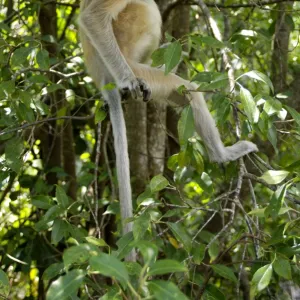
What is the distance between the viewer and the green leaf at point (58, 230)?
2.31 metres

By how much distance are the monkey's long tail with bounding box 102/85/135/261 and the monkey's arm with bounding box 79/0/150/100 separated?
0.15m

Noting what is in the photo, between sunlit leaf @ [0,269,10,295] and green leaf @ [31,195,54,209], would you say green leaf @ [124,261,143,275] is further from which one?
green leaf @ [31,195,54,209]

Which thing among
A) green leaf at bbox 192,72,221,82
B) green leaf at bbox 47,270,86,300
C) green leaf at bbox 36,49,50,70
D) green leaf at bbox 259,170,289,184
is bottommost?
green leaf at bbox 259,170,289,184

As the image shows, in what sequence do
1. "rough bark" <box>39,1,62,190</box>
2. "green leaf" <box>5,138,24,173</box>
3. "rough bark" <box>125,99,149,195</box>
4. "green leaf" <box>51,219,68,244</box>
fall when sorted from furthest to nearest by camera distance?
"rough bark" <box>39,1,62,190</box>, "rough bark" <box>125,99,149,195</box>, "green leaf" <box>5,138,24,173</box>, "green leaf" <box>51,219,68,244</box>

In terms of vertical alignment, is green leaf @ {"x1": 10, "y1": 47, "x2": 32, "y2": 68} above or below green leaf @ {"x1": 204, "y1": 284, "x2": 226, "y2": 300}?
above

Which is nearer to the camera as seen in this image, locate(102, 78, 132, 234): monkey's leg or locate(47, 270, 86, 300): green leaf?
locate(47, 270, 86, 300): green leaf

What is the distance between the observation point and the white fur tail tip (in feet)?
10.1

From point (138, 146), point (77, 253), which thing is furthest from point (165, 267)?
point (138, 146)

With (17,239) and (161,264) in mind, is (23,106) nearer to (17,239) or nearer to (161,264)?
(17,239)

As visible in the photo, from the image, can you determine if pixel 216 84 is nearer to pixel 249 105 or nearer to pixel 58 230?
pixel 249 105

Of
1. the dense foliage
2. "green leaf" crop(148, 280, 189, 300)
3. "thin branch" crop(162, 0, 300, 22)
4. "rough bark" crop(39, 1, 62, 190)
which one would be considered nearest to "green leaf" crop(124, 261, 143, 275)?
the dense foliage

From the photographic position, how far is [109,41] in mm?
3084

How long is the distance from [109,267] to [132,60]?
230 centimetres

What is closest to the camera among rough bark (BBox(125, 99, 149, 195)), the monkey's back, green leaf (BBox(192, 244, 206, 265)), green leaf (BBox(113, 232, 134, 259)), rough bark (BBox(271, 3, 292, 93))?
green leaf (BBox(113, 232, 134, 259))
